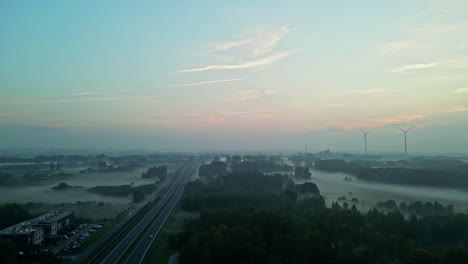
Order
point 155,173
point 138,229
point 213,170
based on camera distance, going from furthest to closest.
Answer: point 213,170, point 155,173, point 138,229

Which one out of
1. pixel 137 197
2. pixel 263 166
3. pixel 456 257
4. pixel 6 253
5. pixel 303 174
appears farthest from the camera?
pixel 263 166

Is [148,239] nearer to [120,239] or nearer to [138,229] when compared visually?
[120,239]

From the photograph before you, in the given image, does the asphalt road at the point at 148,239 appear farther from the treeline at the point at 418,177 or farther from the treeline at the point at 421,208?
the treeline at the point at 418,177

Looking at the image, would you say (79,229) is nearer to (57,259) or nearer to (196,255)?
(57,259)

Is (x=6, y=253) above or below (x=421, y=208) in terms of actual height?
above

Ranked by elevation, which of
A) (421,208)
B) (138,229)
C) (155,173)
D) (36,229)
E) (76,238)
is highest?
(36,229)

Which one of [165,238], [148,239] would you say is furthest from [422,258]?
[148,239]

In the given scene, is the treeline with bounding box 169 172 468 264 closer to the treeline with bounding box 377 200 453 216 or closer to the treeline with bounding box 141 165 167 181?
the treeline with bounding box 377 200 453 216
